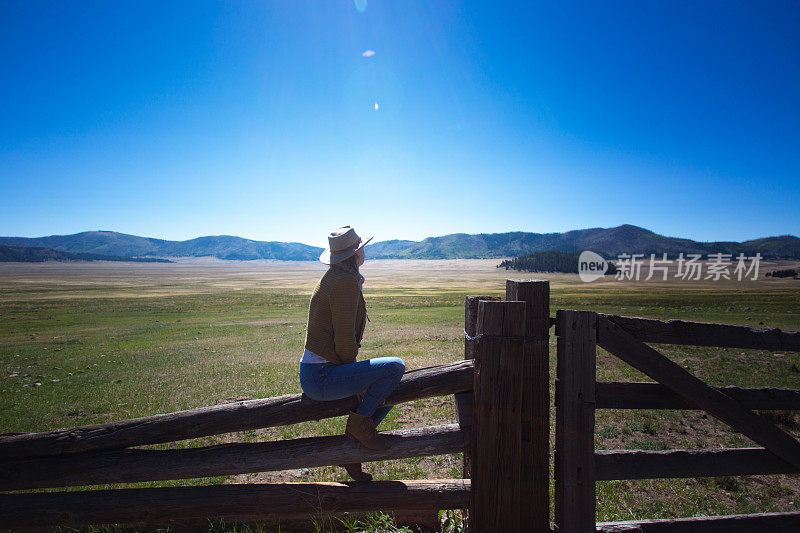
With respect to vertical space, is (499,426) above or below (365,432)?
above

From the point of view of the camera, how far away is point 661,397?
353 centimetres

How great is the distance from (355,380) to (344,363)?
0.75ft

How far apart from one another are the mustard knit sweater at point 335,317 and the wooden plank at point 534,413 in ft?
5.22

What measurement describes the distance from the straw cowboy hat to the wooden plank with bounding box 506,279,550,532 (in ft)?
5.61

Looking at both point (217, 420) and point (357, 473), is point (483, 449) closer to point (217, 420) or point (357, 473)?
point (357, 473)

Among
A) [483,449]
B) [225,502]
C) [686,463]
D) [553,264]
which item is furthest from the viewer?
[553,264]

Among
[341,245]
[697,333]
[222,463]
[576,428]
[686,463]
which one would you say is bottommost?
[222,463]

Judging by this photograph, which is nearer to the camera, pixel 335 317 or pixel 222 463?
pixel 335 317

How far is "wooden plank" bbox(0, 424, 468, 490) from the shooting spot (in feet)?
11.6

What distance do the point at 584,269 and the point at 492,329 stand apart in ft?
591

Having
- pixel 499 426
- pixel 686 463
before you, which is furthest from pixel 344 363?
pixel 686 463

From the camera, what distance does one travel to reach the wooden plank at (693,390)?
3.25 metres

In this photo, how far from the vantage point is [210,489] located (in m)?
3.66

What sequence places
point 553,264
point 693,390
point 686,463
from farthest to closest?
point 553,264 → point 686,463 → point 693,390
